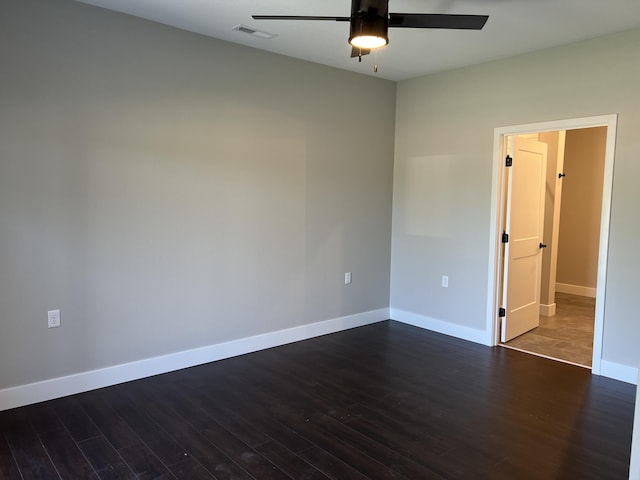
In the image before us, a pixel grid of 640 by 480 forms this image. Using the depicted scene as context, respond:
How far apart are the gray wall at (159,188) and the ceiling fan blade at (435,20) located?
185 cm

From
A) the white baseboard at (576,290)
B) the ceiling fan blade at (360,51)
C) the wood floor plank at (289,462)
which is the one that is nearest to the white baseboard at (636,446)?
the wood floor plank at (289,462)

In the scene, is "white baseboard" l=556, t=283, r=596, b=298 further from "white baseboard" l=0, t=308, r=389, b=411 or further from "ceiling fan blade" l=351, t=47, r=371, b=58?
"ceiling fan blade" l=351, t=47, r=371, b=58

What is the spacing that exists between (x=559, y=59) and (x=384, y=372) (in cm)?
294

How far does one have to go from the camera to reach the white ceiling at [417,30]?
2916 millimetres

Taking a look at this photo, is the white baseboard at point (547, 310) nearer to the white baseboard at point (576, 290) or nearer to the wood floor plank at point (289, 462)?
the white baseboard at point (576, 290)

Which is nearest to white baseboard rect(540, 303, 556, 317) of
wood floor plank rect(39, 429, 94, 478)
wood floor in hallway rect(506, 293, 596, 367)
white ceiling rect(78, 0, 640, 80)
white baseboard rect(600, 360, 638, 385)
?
wood floor in hallway rect(506, 293, 596, 367)

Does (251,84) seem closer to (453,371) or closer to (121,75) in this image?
(121,75)

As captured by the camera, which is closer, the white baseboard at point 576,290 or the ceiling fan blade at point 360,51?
the ceiling fan blade at point 360,51

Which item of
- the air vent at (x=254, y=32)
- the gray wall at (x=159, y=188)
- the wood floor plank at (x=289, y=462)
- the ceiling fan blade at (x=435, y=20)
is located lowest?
the wood floor plank at (x=289, y=462)

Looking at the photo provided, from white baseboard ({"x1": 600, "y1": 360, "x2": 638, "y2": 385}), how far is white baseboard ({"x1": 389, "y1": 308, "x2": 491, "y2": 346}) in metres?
0.98

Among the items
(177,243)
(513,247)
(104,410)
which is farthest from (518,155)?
(104,410)

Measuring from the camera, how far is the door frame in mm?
3477

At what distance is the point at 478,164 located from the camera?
4.33 m

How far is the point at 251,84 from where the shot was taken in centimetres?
385
